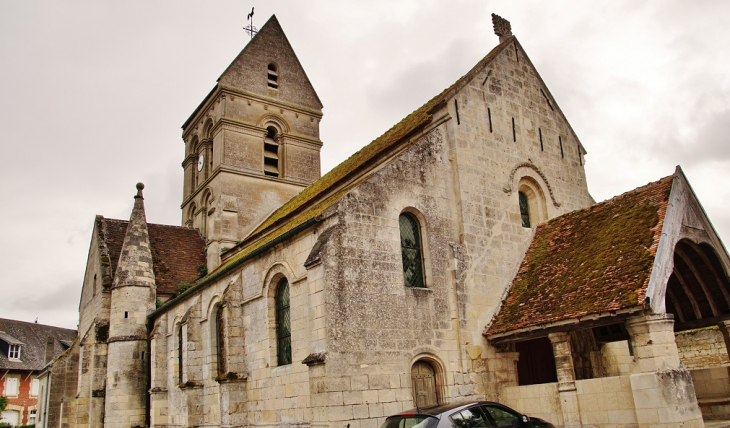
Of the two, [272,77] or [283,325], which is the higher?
[272,77]

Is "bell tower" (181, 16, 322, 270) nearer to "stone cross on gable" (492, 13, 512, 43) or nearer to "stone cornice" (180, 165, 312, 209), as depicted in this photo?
"stone cornice" (180, 165, 312, 209)

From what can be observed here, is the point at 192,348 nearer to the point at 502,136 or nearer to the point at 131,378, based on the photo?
the point at 131,378

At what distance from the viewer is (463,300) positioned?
43.7 feet

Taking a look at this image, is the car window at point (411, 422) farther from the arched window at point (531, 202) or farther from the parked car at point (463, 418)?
the arched window at point (531, 202)

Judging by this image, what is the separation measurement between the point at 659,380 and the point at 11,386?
1653 inches

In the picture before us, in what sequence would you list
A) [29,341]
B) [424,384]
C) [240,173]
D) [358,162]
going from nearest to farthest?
[424,384] → [358,162] → [240,173] → [29,341]

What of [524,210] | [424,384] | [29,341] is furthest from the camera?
[29,341]

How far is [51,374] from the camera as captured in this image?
940 inches

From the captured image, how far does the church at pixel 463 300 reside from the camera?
1106 cm

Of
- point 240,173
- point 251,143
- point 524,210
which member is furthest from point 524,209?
point 251,143

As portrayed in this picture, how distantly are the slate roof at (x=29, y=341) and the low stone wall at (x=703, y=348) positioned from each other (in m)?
38.8

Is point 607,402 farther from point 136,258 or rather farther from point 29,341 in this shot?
point 29,341

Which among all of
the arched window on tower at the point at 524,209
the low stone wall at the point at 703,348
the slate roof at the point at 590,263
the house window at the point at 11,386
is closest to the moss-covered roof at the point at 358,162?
the arched window on tower at the point at 524,209

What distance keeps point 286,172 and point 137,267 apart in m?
8.53
